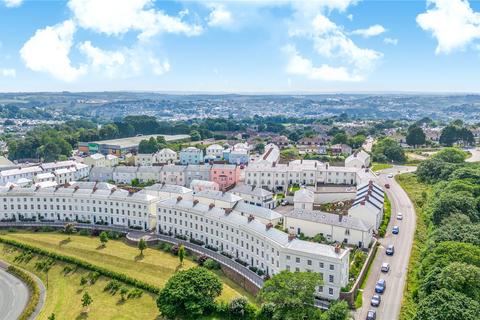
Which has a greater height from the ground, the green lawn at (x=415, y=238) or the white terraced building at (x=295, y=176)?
the white terraced building at (x=295, y=176)

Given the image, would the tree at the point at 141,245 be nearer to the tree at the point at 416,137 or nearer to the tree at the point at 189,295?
the tree at the point at 189,295

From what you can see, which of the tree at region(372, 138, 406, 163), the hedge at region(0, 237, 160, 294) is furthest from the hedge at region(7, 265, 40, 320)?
the tree at region(372, 138, 406, 163)

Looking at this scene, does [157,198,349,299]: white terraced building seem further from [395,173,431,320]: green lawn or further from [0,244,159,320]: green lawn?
[0,244,159,320]: green lawn

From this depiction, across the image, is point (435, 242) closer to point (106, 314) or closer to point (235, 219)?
point (235, 219)

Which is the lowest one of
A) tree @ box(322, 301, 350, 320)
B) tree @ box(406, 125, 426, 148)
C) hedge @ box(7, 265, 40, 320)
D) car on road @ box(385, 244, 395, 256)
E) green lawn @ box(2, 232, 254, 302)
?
hedge @ box(7, 265, 40, 320)

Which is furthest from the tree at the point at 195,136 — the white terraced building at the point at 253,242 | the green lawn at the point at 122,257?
the white terraced building at the point at 253,242

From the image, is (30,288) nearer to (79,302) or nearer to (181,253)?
(79,302)
